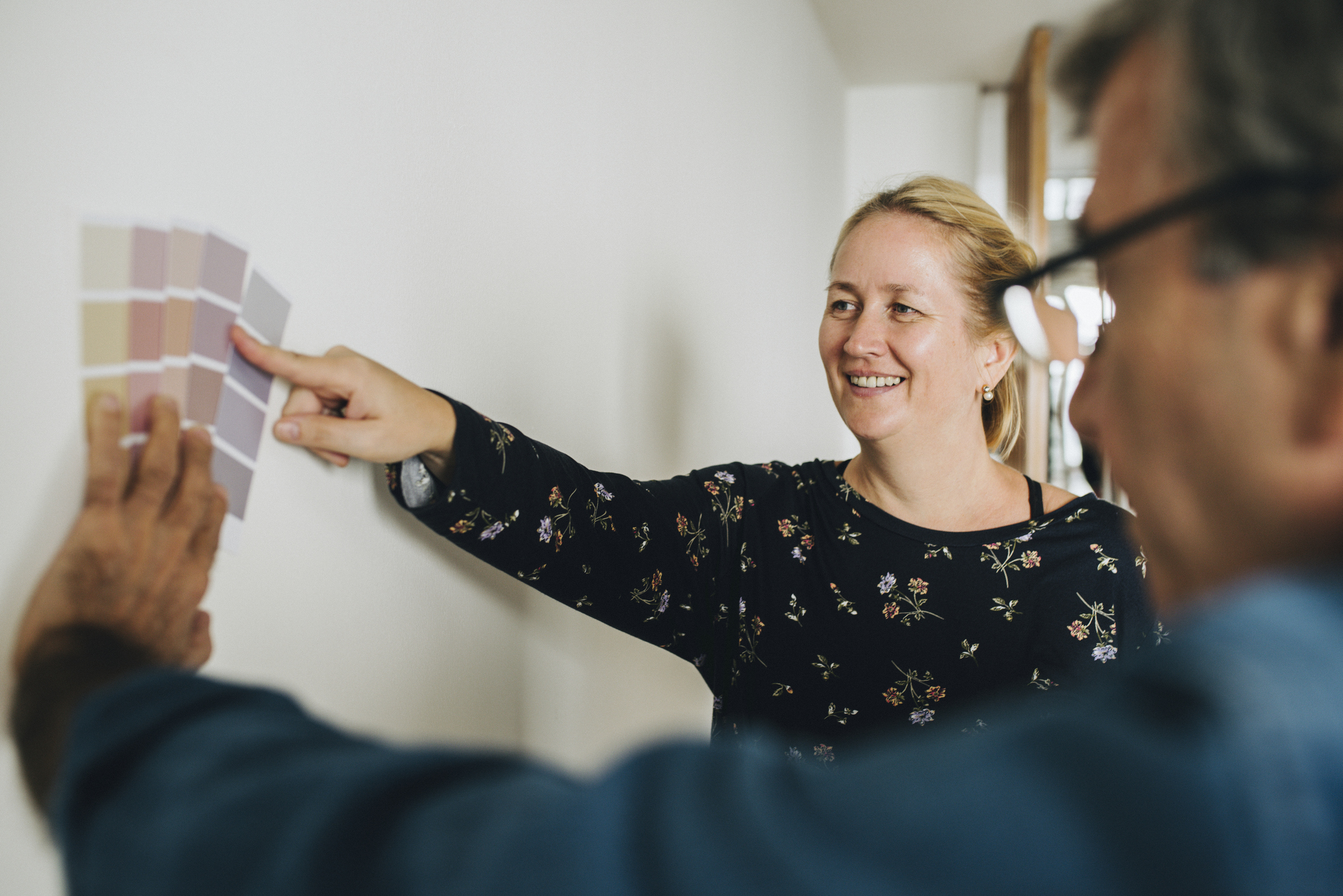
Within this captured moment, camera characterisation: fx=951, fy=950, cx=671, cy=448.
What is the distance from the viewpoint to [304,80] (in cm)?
85

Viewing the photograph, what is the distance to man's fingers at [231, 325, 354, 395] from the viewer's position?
0.78 metres

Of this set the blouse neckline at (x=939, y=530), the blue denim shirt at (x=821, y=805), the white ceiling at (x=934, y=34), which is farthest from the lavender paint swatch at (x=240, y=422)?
the white ceiling at (x=934, y=34)

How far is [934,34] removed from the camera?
416 cm

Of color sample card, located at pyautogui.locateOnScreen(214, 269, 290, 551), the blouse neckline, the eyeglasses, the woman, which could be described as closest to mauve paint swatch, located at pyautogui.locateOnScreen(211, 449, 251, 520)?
color sample card, located at pyautogui.locateOnScreen(214, 269, 290, 551)

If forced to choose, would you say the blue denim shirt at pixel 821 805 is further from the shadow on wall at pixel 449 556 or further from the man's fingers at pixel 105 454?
the shadow on wall at pixel 449 556

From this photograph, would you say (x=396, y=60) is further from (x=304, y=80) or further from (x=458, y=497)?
(x=458, y=497)

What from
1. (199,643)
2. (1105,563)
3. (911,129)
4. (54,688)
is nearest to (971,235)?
(1105,563)

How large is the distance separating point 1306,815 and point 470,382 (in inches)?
38.8

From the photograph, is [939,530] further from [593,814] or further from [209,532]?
[593,814]

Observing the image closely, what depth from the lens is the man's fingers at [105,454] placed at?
0.64m

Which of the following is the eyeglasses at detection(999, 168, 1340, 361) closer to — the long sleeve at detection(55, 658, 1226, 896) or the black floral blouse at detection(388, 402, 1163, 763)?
the long sleeve at detection(55, 658, 1226, 896)

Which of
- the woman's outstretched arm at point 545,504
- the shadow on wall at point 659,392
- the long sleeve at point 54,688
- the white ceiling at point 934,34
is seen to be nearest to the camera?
the long sleeve at point 54,688

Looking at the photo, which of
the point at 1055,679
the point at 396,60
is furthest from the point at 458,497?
the point at 1055,679

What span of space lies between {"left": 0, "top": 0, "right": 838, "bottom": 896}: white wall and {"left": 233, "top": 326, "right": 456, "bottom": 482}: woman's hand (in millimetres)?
37
